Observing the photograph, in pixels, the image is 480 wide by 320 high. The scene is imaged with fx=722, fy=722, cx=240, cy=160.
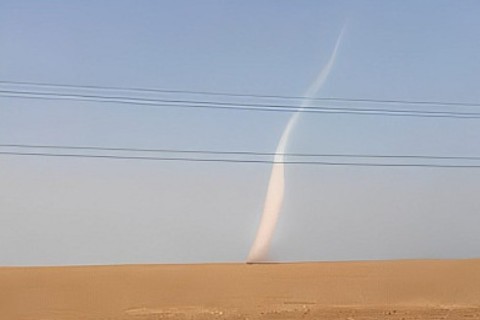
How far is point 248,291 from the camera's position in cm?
2838

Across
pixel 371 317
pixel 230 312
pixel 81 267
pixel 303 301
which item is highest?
pixel 81 267

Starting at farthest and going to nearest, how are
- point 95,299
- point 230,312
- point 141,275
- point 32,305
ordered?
point 141,275
point 95,299
point 32,305
point 230,312

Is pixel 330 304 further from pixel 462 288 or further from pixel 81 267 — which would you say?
pixel 81 267

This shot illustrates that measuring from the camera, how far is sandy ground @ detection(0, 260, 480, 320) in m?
20.9

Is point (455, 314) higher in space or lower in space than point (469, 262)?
lower

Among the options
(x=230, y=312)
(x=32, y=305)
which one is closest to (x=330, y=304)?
(x=230, y=312)

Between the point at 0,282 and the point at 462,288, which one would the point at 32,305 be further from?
the point at 462,288

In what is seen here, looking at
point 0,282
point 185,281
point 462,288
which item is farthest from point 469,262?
point 0,282

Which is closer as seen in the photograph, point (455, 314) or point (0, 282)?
point (455, 314)

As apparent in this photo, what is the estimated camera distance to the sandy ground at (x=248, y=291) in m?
20.9

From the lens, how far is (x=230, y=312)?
20.5 m

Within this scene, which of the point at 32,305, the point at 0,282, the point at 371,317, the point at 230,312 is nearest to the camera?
the point at 371,317

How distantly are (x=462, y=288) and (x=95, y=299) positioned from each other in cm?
1507

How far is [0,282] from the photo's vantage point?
29.6m
